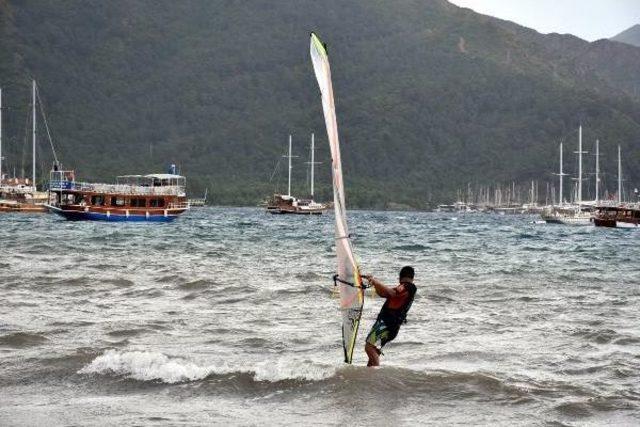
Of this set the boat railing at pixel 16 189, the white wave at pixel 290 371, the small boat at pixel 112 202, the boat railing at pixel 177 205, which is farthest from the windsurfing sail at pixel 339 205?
the boat railing at pixel 16 189

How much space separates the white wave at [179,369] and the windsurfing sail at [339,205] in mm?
1683

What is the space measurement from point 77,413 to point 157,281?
48.3 ft

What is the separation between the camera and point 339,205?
1068 cm

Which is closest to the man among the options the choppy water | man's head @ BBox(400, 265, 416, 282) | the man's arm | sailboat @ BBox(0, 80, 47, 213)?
man's head @ BBox(400, 265, 416, 282)

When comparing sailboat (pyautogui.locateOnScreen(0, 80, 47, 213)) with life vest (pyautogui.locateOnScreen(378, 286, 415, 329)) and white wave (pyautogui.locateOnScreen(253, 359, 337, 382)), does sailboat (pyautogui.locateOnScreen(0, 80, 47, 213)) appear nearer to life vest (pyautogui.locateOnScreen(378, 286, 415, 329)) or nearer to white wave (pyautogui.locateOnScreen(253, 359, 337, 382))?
white wave (pyautogui.locateOnScreen(253, 359, 337, 382))

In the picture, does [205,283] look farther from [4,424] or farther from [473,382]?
[4,424]

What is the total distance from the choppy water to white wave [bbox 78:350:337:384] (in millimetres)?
30

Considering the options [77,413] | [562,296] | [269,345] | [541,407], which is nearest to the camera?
[77,413]

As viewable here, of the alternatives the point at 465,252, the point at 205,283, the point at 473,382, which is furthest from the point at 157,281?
the point at 465,252

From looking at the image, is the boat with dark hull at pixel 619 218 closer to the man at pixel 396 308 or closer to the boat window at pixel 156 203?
the boat window at pixel 156 203

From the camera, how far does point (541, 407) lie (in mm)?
11000

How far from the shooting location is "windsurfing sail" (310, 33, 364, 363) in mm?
Result: 10445

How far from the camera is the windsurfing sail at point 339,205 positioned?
34.3 ft

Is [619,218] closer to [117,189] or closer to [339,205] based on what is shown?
[117,189]
